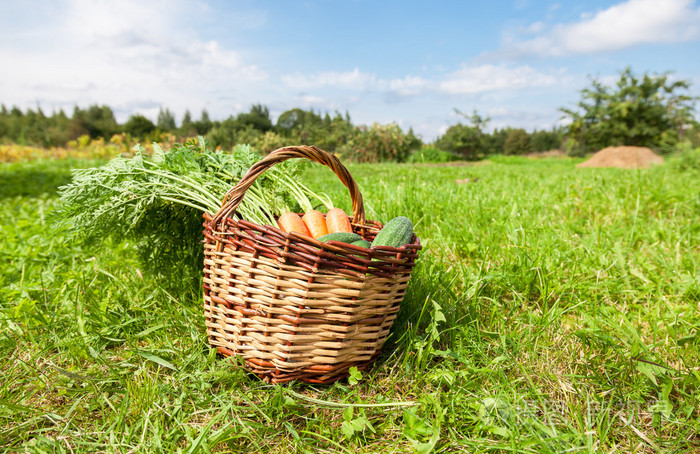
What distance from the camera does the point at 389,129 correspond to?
19.0m

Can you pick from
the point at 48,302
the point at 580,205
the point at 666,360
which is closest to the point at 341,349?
the point at 666,360

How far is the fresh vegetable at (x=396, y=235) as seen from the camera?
5.71ft

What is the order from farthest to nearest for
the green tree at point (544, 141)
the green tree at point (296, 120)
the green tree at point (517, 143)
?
the green tree at point (544, 141) → the green tree at point (517, 143) → the green tree at point (296, 120)

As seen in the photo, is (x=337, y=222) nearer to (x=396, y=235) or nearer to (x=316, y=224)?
(x=316, y=224)

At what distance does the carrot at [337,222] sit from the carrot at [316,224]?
0.03m

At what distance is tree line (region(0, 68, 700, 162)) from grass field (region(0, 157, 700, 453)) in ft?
51.0

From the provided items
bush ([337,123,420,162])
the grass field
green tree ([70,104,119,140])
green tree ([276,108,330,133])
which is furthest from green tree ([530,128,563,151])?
the grass field

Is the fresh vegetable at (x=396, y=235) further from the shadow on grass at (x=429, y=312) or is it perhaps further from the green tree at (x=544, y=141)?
the green tree at (x=544, y=141)

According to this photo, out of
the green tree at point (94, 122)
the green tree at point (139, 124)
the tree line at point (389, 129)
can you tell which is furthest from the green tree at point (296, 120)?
the green tree at point (94, 122)

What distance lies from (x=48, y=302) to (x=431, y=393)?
250cm

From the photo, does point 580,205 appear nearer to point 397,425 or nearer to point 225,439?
point 397,425

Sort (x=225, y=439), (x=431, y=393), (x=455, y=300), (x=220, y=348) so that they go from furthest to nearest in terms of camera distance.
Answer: (x=455, y=300) < (x=220, y=348) < (x=431, y=393) < (x=225, y=439)

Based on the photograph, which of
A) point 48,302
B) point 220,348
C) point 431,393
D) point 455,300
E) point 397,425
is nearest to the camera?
point 397,425

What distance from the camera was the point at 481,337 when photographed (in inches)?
80.4
